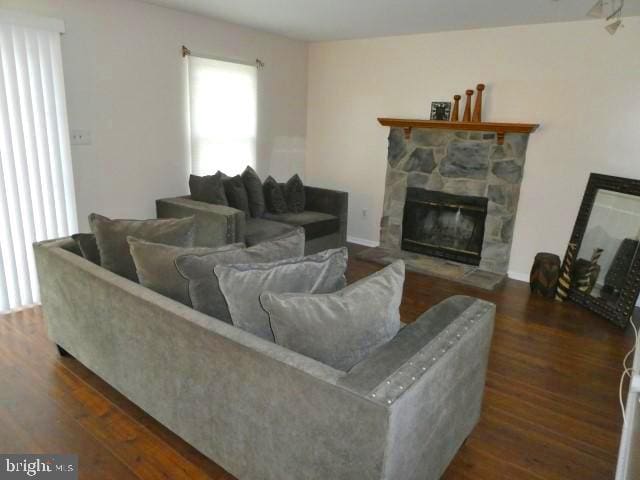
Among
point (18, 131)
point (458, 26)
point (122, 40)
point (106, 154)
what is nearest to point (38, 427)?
point (18, 131)

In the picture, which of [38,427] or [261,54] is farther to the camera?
[261,54]

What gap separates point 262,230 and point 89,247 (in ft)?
5.98

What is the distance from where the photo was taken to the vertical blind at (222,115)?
4.51 metres

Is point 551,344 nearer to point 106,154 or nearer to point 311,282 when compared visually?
point 311,282

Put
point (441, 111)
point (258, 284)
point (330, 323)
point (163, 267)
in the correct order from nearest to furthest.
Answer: point (330, 323) → point (258, 284) → point (163, 267) → point (441, 111)

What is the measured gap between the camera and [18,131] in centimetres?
321

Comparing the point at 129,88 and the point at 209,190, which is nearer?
the point at 129,88

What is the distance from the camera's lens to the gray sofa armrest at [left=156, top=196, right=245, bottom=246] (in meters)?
3.81

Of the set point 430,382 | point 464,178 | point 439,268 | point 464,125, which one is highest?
point 464,125

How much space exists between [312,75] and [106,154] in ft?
9.49

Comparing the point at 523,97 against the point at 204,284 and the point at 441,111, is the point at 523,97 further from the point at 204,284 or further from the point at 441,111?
the point at 204,284

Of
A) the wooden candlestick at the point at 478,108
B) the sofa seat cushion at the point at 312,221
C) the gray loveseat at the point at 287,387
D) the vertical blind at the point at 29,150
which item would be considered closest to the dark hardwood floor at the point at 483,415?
the gray loveseat at the point at 287,387

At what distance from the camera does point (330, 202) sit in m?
5.06

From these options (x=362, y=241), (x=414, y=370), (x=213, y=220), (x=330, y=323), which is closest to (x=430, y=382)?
(x=414, y=370)
